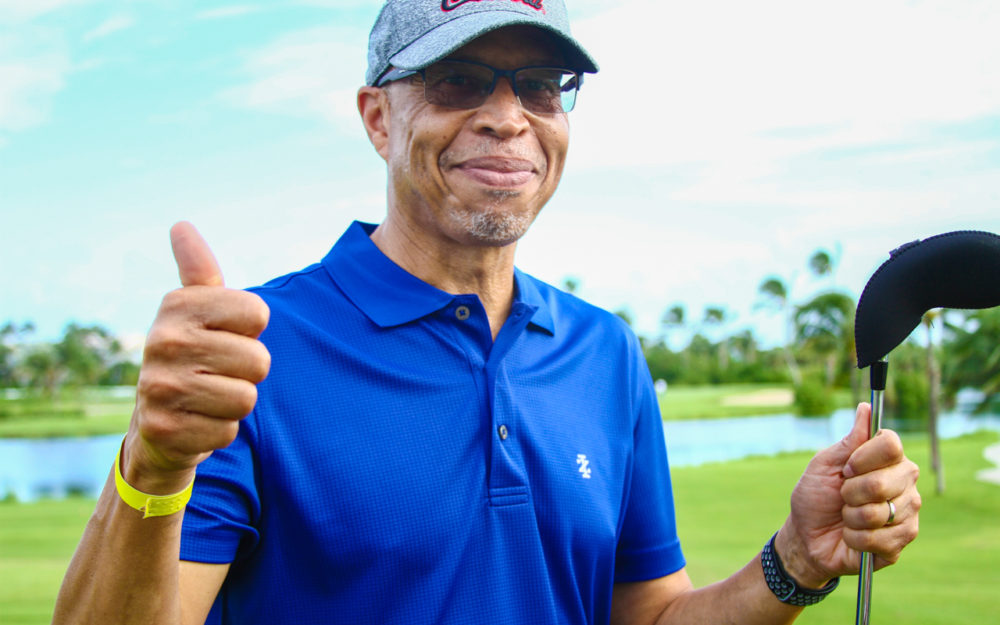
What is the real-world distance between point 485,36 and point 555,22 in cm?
19

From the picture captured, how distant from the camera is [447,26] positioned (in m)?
2.17

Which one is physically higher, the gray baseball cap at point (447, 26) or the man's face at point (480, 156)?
the gray baseball cap at point (447, 26)

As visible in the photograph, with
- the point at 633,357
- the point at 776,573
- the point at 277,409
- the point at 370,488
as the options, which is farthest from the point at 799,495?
the point at 277,409

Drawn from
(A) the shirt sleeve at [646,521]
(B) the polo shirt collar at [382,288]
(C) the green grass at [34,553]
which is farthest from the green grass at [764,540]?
(B) the polo shirt collar at [382,288]

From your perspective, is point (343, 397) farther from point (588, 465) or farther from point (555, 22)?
point (555, 22)

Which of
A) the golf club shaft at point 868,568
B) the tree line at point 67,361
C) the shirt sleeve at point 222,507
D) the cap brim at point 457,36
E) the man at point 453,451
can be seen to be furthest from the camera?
the tree line at point 67,361

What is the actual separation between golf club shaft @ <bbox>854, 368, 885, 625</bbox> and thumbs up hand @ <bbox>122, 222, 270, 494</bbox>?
140cm

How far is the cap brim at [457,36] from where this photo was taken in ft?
6.90

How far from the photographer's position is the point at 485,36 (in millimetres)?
2203

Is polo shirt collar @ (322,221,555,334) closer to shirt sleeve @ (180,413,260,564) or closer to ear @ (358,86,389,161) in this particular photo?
ear @ (358,86,389,161)

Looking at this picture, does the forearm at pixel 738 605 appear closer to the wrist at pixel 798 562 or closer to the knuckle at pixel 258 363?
the wrist at pixel 798 562

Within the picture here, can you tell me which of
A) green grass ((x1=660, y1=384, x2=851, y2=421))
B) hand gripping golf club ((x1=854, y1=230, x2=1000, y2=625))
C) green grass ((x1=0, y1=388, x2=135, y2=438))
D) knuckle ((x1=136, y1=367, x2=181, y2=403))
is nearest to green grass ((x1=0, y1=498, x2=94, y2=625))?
knuckle ((x1=136, y1=367, x2=181, y2=403))

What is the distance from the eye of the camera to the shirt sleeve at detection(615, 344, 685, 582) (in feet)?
8.00

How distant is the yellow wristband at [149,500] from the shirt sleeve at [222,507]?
1.01ft
